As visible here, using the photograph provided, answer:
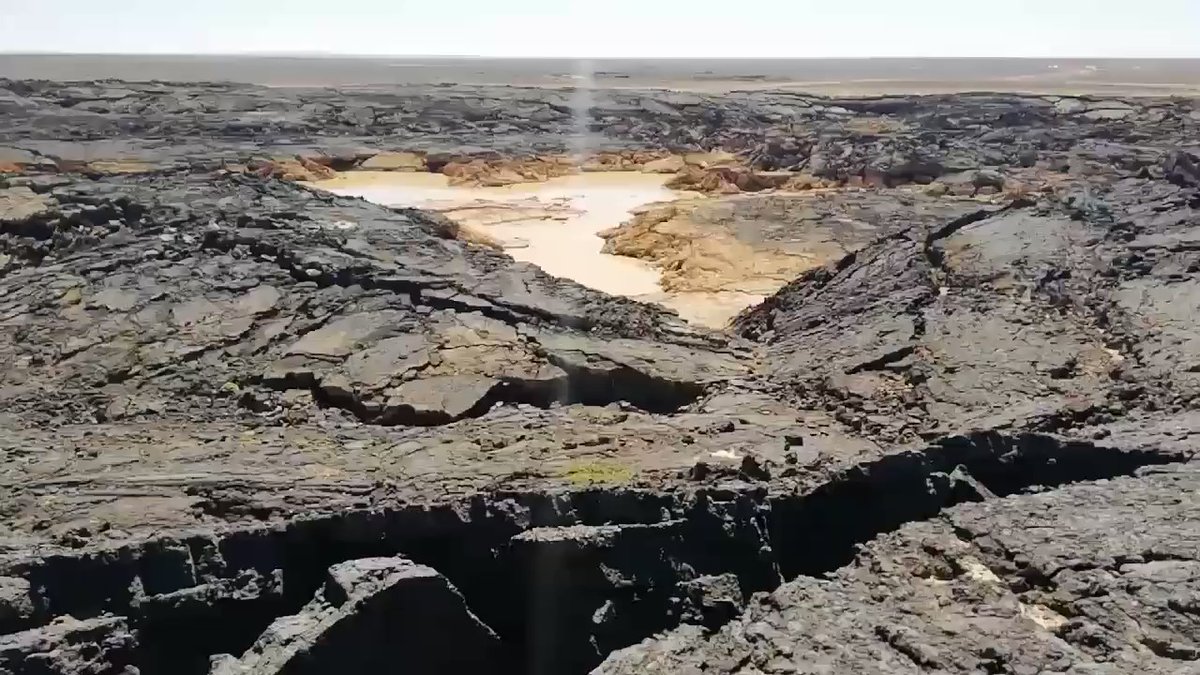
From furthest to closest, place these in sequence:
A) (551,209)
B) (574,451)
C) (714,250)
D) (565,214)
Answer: (551,209), (565,214), (714,250), (574,451)

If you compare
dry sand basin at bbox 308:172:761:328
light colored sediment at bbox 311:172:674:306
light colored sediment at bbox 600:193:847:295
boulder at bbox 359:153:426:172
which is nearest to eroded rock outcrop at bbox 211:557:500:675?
dry sand basin at bbox 308:172:761:328

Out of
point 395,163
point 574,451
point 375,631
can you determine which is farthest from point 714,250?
point 395,163

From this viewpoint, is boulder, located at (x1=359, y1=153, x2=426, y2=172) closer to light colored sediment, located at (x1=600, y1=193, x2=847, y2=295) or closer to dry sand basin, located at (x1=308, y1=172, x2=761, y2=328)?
dry sand basin, located at (x1=308, y1=172, x2=761, y2=328)

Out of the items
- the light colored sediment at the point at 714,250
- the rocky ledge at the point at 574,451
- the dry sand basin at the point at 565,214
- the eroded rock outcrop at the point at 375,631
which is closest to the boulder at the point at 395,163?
the dry sand basin at the point at 565,214

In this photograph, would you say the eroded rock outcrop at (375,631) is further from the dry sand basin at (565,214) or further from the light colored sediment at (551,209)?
the light colored sediment at (551,209)

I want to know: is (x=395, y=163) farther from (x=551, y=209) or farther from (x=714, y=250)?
(x=714, y=250)

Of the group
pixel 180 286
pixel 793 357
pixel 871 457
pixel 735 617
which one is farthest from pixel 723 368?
pixel 180 286

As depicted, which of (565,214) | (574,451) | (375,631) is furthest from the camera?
(565,214)

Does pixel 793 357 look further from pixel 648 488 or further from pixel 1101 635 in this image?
pixel 1101 635

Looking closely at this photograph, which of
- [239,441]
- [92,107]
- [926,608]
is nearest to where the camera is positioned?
[926,608]
